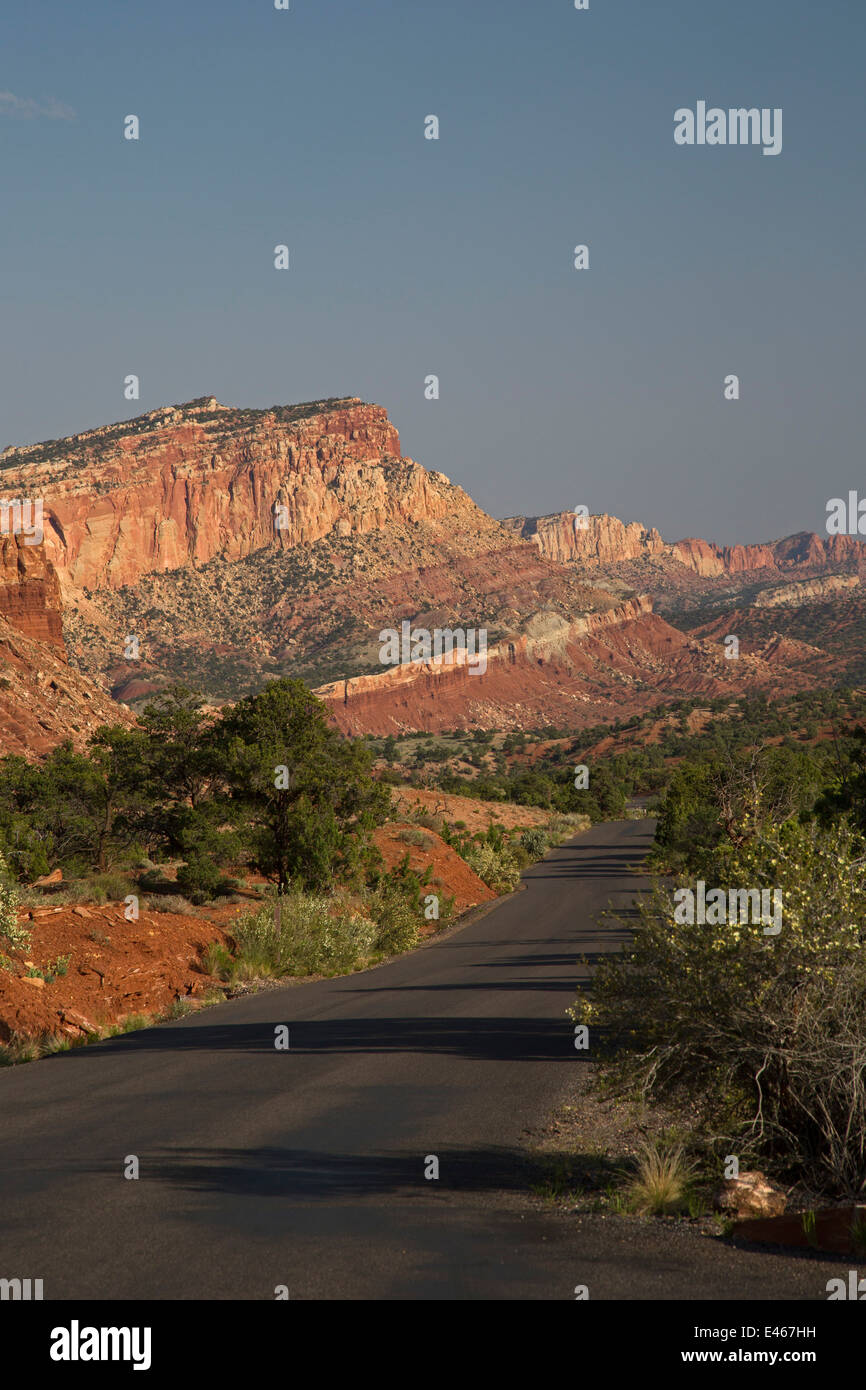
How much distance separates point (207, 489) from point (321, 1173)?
17337cm

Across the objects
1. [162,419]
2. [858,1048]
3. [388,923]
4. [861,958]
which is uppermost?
[162,419]

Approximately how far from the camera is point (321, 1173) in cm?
801

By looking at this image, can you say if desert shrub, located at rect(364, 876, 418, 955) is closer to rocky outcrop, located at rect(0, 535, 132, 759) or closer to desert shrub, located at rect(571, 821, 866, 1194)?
desert shrub, located at rect(571, 821, 866, 1194)

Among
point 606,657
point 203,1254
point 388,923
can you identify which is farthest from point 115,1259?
point 606,657

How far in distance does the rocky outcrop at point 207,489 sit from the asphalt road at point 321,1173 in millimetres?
152732

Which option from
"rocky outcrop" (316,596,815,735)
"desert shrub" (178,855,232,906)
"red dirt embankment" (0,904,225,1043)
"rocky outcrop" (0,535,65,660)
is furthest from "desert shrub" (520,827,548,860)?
"rocky outcrop" (316,596,815,735)

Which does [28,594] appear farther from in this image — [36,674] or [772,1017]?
[772,1017]

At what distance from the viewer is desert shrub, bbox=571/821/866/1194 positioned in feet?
22.6

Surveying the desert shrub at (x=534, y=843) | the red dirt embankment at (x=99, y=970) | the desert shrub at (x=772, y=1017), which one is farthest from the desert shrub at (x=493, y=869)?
the desert shrub at (x=772, y=1017)

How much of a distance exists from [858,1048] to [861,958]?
548 mm

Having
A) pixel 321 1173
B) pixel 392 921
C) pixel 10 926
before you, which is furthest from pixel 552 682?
pixel 321 1173

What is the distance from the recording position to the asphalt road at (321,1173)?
591 centimetres
